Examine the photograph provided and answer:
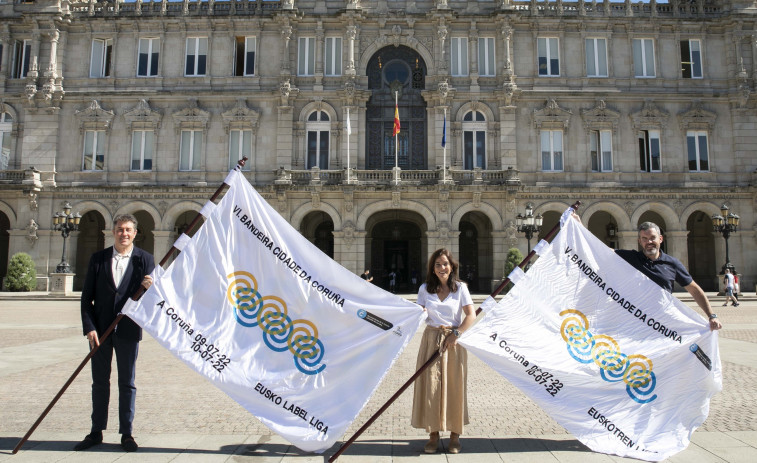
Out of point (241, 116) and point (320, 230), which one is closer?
point (241, 116)

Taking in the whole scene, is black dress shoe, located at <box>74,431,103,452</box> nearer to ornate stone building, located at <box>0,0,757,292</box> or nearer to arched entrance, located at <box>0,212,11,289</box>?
ornate stone building, located at <box>0,0,757,292</box>

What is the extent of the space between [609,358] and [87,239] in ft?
123

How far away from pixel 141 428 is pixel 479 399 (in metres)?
4.95

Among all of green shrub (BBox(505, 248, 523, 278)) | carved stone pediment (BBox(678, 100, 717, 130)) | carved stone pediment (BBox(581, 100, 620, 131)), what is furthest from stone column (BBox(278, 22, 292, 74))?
carved stone pediment (BBox(678, 100, 717, 130))

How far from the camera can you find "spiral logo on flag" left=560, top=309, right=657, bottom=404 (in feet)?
19.3

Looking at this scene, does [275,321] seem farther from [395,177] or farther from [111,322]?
[395,177]

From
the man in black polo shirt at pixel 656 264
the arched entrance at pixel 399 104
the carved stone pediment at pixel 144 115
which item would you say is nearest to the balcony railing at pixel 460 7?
the arched entrance at pixel 399 104

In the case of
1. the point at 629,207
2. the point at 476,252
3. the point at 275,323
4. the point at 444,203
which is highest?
the point at 444,203

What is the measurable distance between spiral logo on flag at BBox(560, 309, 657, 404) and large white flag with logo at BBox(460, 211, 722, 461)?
0.04ft

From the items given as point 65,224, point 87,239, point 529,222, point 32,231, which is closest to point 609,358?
point 529,222

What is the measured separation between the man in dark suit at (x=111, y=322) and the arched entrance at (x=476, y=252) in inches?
1093

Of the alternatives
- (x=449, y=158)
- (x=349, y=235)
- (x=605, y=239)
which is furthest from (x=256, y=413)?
(x=605, y=239)

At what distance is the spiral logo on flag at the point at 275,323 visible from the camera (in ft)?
18.7

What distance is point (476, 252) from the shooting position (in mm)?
35125
